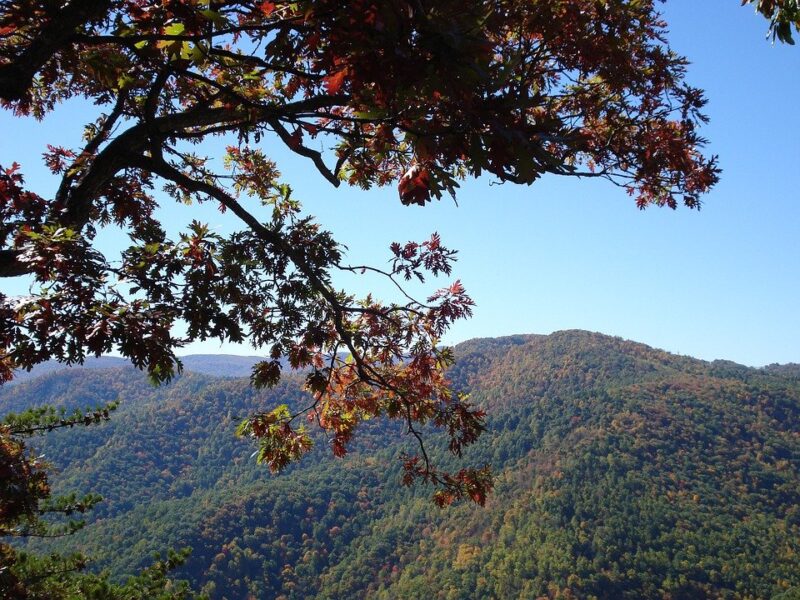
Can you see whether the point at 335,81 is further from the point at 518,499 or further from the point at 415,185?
the point at 518,499

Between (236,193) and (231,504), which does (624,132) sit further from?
(231,504)

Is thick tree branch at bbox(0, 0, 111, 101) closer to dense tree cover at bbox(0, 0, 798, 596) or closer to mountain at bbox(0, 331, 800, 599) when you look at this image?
dense tree cover at bbox(0, 0, 798, 596)

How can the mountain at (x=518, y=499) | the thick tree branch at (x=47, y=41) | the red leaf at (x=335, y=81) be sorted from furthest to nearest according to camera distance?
1. the mountain at (x=518, y=499)
2. the thick tree branch at (x=47, y=41)
3. the red leaf at (x=335, y=81)

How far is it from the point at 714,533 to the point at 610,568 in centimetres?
1468

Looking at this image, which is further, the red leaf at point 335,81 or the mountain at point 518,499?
the mountain at point 518,499

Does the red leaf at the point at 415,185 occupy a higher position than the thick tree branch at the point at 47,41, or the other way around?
the thick tree branch at the point at 47,41

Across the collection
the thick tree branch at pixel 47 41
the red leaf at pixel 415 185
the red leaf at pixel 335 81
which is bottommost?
the red leaf at pixel 415 185

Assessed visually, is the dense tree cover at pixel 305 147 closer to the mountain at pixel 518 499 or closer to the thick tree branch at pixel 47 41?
the thick tree branch at pixel 47 41

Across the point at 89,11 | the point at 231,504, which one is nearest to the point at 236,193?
the point at 89,11

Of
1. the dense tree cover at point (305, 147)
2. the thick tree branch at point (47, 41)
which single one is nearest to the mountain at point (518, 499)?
the dense tree cover at point (305, 147)

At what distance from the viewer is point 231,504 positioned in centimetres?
8238

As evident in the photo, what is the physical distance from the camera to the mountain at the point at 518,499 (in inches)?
2504

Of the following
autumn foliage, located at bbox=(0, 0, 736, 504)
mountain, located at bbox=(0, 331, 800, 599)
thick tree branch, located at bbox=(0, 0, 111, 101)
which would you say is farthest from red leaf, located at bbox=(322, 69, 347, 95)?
mountain, located at bbox=(0, 331, 800, 599)

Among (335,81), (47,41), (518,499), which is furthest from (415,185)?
(518,499)
